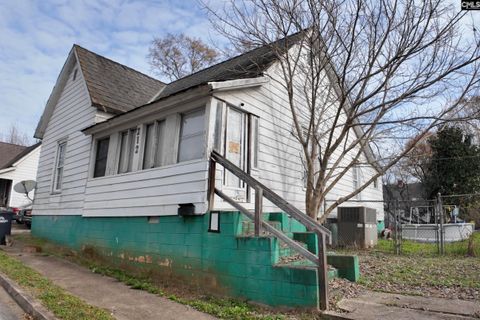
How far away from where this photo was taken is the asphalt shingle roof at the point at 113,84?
11.4 meters

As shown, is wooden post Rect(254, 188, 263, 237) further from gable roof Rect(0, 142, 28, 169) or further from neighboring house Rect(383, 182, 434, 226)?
gable roof Rect(0, 142, 28, 169)

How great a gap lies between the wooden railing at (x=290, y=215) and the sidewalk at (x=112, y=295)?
5.04ft

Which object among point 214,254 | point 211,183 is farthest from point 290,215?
point 211,183

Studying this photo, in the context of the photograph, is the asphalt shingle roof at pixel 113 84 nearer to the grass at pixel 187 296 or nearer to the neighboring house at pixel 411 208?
the grass at pixel 187 296

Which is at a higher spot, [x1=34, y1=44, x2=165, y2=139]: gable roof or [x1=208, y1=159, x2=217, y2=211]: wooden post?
[x1=34, y1=44, x2=165, y2=139]: gable roof

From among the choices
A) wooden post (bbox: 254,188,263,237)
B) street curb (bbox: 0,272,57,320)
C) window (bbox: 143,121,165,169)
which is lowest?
street curb (bbox: 0,272,57,320)

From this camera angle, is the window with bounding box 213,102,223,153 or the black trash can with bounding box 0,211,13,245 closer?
the window with bounding box 213,102,223,153

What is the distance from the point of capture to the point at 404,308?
4.89 meters

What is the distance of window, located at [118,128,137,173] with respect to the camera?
29.9ft

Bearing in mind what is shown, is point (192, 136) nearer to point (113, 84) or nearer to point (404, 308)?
point (404, 308)

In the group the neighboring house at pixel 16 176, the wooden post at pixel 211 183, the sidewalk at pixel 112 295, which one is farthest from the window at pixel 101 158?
the neighboring house at pixel 16 176

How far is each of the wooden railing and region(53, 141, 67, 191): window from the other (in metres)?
8.28

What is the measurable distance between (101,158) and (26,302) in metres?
5.56

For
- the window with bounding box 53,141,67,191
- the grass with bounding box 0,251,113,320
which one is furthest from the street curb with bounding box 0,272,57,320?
the window with bounding box 53,141,67,191
